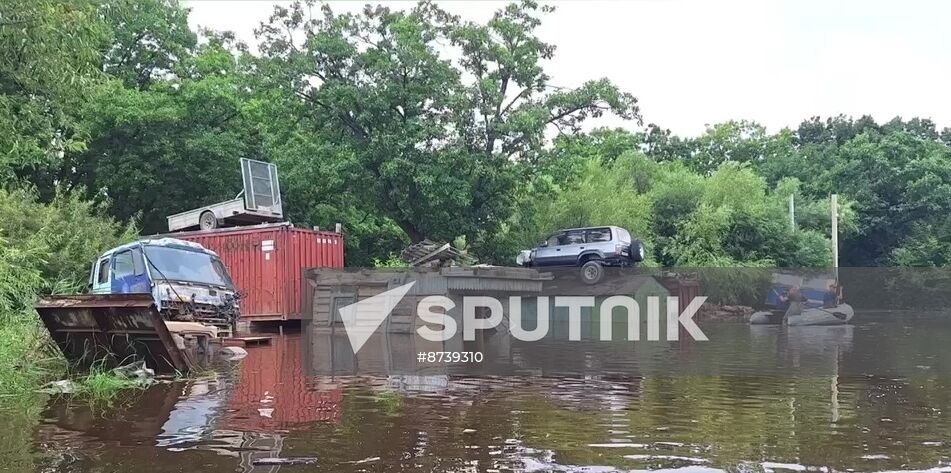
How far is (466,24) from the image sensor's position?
78.6 ft

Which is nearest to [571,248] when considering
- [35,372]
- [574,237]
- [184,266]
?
[574,237]

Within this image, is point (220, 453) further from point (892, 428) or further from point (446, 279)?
point (446, 279)

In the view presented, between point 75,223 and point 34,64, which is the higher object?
point 34,64

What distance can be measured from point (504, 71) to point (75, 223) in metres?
13.0

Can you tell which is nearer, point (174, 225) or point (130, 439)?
point (130, 439)

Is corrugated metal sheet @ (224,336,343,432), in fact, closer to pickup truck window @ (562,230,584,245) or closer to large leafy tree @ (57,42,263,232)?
pickup truck window @ (562,230,584,245)

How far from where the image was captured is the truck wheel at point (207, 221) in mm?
19969

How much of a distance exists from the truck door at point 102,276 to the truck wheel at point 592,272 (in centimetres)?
1223

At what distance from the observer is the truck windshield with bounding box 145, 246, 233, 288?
13250 mm

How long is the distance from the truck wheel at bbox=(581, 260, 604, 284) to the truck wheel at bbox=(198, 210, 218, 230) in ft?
32.6

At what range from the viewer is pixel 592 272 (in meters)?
21.3

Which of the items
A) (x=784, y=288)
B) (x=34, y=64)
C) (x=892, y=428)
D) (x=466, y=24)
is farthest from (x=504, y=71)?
(x=892, y=428)

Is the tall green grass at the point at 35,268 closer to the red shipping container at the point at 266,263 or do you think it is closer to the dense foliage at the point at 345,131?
the dense foliage at the point at 345,131

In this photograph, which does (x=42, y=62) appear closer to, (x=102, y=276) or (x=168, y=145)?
(x=102, y=276)
